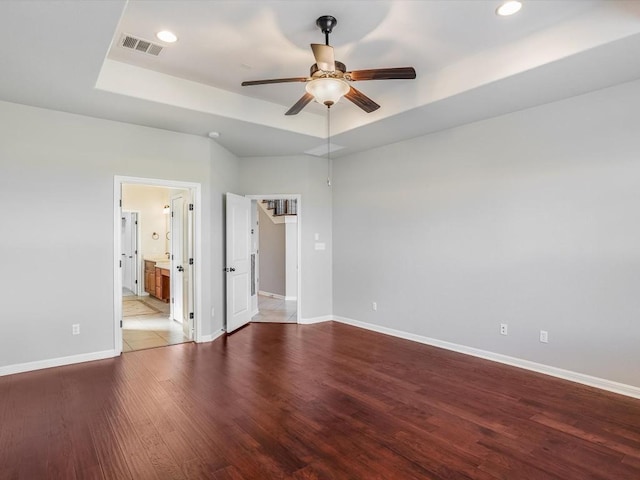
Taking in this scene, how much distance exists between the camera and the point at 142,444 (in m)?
2.48

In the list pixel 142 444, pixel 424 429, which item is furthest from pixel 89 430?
Answer: pixel 424 429

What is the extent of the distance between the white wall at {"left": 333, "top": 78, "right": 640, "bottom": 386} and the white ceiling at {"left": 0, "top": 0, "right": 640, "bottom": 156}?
41cm

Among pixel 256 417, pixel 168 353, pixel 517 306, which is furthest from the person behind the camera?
pixel 168 353

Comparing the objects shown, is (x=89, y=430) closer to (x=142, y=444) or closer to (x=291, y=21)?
(x=142, y=444)

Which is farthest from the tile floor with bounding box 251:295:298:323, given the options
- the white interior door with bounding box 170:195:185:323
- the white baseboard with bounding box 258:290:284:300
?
the white interior door with bounding box 170:195:185:323

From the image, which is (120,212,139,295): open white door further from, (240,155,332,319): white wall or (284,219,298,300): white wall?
(240,155,332,319): white wall

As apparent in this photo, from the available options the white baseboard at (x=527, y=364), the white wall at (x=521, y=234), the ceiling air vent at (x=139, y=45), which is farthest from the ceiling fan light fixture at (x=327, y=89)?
the white baseboard at (x=527, y=364)

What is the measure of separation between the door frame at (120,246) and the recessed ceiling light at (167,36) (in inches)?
76.2

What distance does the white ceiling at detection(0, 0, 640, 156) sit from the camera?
103 inches

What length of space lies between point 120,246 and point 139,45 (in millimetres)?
2329

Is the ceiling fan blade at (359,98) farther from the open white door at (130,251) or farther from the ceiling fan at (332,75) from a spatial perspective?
the open white door at (130,251)

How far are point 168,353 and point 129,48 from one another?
3.41m

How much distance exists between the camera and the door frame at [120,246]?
14.2 ft

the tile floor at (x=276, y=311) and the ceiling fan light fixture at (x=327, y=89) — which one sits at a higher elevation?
the ceiling fan light fixture at (x=327, y=89)
